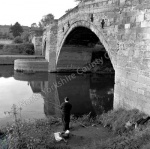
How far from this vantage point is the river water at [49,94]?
31.6ft

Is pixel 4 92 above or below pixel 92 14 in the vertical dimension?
below

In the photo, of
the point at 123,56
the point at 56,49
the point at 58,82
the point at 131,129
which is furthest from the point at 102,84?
the point at 131,129

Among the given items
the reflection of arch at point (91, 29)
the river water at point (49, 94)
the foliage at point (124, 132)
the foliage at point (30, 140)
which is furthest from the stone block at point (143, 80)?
the river water at point (49, 94)

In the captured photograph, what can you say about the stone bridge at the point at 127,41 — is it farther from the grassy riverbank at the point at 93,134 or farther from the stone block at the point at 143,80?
the grassy riverbank at the point at 93,134

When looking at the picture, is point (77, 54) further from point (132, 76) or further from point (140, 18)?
point (140, 18)

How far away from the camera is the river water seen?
9.62 m

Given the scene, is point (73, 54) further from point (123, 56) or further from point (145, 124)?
point (145, 124)

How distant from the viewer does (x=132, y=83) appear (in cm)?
639

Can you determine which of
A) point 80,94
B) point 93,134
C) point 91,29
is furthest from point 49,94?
point 93,134

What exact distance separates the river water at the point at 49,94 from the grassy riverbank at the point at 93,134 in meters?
1.53

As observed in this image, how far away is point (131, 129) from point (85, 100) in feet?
19.9

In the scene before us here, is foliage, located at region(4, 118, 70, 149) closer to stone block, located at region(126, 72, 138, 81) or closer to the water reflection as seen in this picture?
stone block, located at region(126, 72, 138, 81)

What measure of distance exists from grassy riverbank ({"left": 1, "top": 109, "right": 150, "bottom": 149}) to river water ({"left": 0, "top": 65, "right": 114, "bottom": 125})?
5.02 ft

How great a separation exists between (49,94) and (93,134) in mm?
7107
